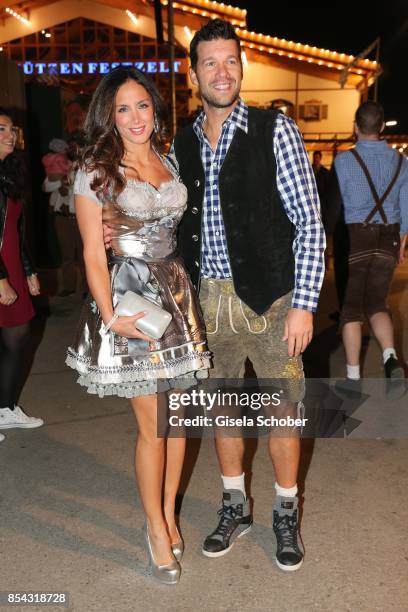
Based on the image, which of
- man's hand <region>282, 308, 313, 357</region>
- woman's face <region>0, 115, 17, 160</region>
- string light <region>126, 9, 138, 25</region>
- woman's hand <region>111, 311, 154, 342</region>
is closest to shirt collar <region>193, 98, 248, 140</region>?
man's hand <region>282, 308, 313, 357</region>

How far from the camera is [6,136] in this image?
12.8 ft

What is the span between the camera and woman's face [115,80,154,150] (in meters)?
2.39

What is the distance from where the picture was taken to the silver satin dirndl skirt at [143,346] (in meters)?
2.36

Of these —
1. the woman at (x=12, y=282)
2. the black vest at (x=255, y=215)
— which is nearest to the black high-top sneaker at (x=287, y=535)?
the black vest at (x=255, y=215)

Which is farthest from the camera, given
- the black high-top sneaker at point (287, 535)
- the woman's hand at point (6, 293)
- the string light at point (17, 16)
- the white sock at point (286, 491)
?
the string light at point (17, 16)

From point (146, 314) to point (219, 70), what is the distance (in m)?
1.02

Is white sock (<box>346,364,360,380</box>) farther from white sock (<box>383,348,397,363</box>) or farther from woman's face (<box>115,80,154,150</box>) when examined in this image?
woman's face (<box>115,80,154,150</box>)

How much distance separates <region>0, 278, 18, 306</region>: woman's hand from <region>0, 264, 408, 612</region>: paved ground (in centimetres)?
91

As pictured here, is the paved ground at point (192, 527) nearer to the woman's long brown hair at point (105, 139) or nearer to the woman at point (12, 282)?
the woman at point (12, 282)

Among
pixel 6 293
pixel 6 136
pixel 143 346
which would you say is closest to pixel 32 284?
pixel 6 293

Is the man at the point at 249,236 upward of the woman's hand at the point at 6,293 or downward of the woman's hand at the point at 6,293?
upward

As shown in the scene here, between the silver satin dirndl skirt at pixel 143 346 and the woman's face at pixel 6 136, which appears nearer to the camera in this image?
the silver satin dirndl skirt at pixel 143 346

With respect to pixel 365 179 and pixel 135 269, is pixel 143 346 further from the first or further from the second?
pixel 365 179

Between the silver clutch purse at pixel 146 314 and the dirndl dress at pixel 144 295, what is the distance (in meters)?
0.10
